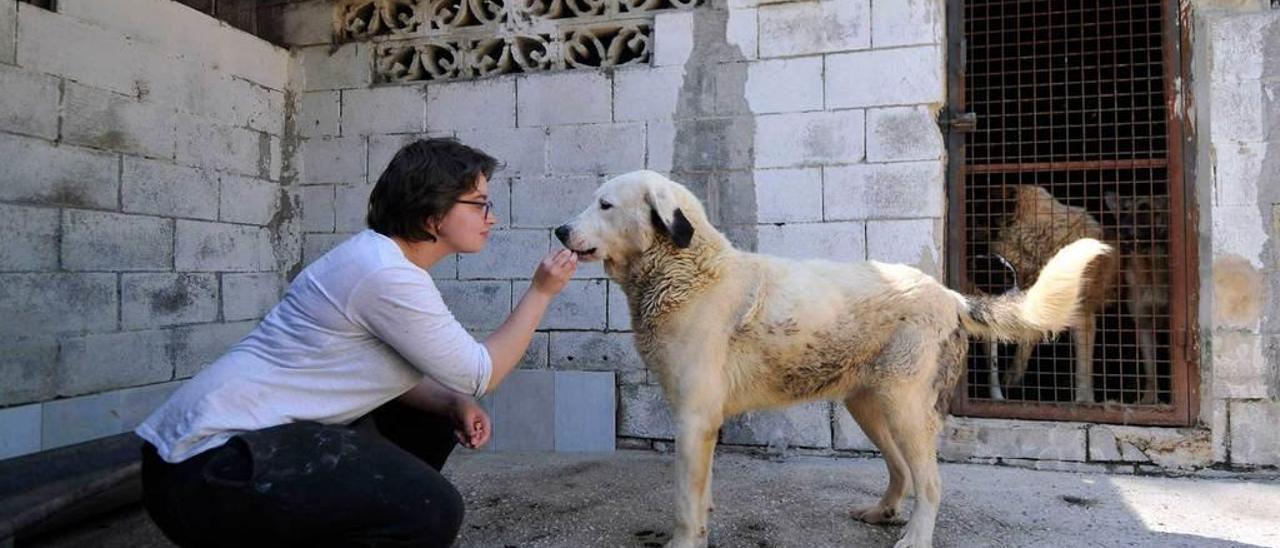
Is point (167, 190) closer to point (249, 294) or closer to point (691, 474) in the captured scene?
point (249, 294)

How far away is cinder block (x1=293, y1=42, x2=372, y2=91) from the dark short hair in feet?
10.9

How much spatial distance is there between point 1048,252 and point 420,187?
4002mm

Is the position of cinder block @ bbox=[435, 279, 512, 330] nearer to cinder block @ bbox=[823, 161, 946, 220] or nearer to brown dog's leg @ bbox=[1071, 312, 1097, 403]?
cinder block @ bbox=[823, 161, 946, 220]

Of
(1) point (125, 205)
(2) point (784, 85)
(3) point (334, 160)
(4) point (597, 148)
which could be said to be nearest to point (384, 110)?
(3) point (334, 160)

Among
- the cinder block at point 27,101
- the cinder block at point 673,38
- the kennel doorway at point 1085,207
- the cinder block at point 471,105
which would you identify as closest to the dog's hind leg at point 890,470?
the kennel doorway at point 1085,207

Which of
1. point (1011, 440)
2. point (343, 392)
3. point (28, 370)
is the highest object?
point (343, 392)

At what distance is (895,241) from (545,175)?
81.5 inches

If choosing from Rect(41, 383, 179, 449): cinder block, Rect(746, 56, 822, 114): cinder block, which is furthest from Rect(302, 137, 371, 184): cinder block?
Rect(746, 56, 822, 114): cinder block

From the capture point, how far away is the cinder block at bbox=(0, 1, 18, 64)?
3.68 meters

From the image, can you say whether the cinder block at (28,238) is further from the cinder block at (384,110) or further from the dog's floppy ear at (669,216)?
the dog's floppy ear at (669,216)

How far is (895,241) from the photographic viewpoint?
4445 mm

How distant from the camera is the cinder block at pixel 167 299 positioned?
431 cm

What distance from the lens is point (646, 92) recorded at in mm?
4836

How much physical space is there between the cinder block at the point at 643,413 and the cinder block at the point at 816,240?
105cm
